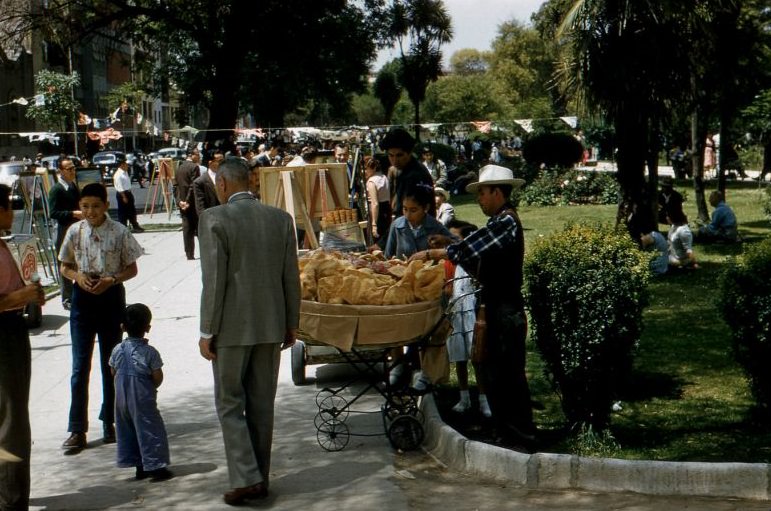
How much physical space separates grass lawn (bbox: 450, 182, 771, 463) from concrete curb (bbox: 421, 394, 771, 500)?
0.55m

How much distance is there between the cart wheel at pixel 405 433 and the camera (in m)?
7.37

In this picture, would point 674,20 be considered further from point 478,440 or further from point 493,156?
point 493,156

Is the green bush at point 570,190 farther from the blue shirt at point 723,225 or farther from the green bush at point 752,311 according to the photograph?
the green bush at point 752,311

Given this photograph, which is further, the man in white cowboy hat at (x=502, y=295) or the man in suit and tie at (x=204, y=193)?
the man in suit and tie at (x=204, y=193)

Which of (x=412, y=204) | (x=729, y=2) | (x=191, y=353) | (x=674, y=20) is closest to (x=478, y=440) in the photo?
(x=412, y=204)

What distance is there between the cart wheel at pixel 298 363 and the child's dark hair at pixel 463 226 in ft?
5.38

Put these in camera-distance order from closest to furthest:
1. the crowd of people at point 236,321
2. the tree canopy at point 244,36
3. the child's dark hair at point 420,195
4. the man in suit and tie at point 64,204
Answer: the crowd of people at point 236,321
the child's dark hair at point 420,195
the man in suit and tie at point 64,204
the tree canopy at point 244,36

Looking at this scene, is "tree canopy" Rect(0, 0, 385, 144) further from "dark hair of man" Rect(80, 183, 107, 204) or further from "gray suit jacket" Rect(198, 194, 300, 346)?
"gray suit jacket" Rect(198, 194, 300, 346)

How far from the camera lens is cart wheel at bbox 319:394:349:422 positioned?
755cm

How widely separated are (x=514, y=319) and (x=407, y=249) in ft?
5.73

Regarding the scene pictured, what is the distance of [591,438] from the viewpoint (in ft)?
22.7

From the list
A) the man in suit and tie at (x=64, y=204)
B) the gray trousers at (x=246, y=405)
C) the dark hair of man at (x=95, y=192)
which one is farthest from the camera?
the man in suit and tie at (x=64, y=204)

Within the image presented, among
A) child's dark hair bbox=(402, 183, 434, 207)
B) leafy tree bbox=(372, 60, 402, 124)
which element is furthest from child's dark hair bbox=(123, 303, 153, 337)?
leafy tree bbox=(372, 60, 402, 124)

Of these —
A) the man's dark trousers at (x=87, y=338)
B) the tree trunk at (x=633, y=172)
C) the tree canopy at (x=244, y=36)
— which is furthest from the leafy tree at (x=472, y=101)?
the man's dark trousers at (x=87, y=338)
